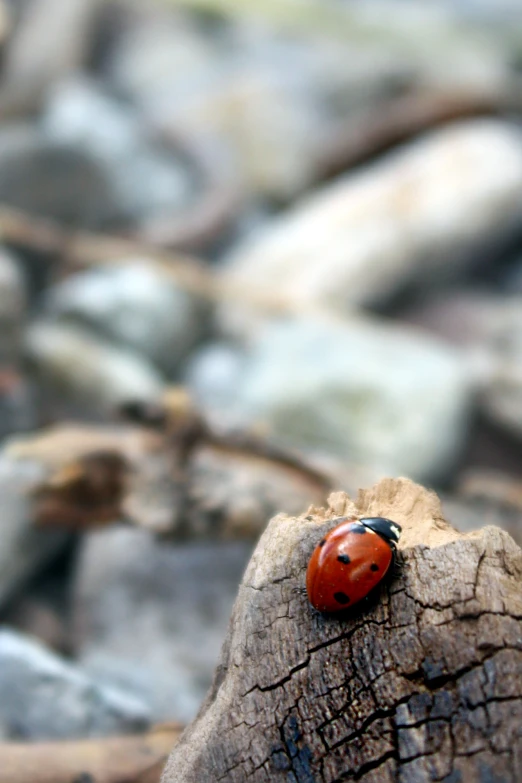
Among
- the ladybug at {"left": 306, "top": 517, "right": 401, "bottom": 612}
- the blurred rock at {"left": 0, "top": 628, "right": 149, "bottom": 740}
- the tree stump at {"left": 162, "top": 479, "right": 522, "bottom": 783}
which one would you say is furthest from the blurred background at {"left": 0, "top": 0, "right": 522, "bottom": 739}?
the ladybug at {"left": 306, "top": 517, "right": 401, "bottom": 612}

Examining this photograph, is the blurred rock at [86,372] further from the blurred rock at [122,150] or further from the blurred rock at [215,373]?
the blurred rock at [122,150]

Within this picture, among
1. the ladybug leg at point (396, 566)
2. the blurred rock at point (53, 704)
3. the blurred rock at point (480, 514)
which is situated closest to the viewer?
the ladybug leg at point (396, 566)

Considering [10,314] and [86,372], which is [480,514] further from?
[10,314]

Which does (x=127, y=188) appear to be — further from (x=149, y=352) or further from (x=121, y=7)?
(x=121, y=7)

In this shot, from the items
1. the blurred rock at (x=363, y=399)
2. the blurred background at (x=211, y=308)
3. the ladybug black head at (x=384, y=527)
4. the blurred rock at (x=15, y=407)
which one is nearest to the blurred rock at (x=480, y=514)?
the blurred background at (x=211, y=308)

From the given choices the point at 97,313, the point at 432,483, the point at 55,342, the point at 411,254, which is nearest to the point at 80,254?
the point at 97,313

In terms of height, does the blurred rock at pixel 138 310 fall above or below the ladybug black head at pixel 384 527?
above


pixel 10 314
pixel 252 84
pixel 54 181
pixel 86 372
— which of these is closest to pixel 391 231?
pixel 54 181
